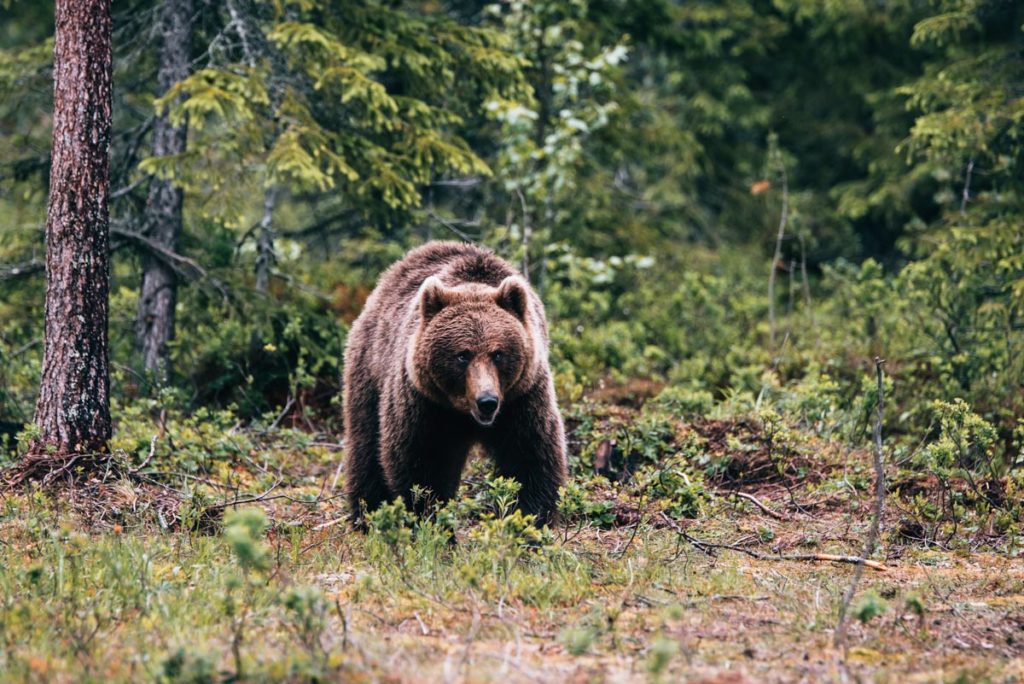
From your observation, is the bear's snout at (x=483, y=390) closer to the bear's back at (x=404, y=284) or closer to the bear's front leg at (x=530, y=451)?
the bear's front leg at (x=530, y=451)

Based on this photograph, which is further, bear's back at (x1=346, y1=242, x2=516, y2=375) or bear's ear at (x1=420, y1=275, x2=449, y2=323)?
bear's back at (x1=346, y1=242, x2=516, y2=375)

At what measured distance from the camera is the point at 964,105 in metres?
10.6

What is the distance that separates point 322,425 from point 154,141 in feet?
10.1

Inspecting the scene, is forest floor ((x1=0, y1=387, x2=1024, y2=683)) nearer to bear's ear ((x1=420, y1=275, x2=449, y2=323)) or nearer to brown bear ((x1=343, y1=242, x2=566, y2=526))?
brown bear ((x1=343, y1=242, x2=566, y2=526))

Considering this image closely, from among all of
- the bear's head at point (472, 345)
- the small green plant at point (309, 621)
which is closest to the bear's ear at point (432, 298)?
the bear's head at point (472, 345)

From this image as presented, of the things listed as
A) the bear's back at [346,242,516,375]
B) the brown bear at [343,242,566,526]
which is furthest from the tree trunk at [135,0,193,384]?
the brown bear at [343,242,566,526]

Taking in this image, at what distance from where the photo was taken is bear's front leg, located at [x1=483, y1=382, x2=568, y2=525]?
22.3 feet

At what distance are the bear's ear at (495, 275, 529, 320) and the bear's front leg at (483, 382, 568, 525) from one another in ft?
1.60

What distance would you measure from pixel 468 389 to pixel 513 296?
739 mm

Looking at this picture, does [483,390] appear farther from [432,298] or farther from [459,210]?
[459,210]

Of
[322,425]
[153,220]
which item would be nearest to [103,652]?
[322,425]

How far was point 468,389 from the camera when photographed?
6.45m

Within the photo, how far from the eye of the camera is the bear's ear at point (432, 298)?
6.76 meters

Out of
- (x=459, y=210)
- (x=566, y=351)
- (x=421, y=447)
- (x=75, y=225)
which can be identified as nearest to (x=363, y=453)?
(x=421, y=447)
